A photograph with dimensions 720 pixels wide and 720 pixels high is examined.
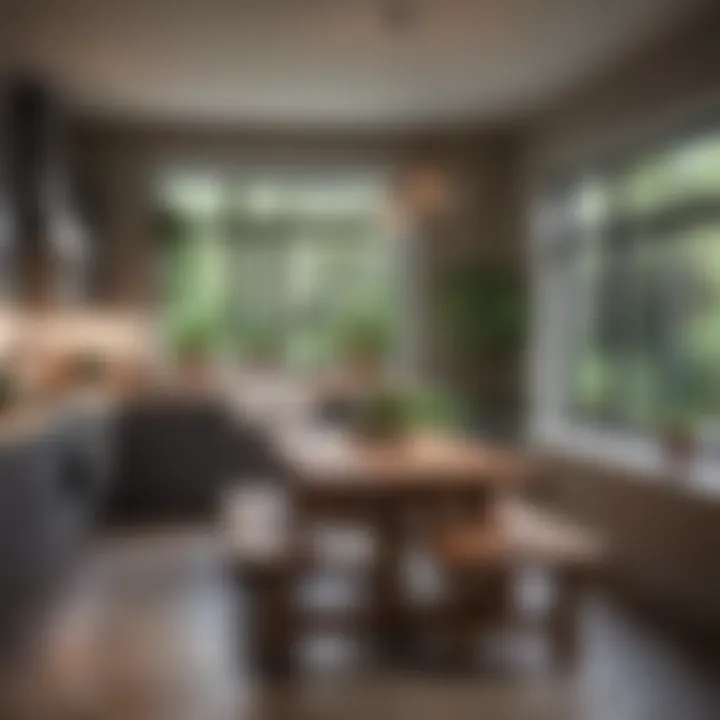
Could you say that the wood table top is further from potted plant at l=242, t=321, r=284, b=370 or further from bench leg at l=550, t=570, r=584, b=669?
potted plant at l=242, t=321, r=284, b=370

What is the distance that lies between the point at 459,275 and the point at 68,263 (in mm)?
2590

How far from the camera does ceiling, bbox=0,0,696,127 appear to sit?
212 inches

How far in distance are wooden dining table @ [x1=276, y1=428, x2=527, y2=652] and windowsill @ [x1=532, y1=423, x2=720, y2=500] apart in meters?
0.87

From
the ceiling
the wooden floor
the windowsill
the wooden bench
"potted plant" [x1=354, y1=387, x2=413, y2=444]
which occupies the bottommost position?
the wooden floor

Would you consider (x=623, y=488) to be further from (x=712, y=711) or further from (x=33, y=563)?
(x=33, y=563)

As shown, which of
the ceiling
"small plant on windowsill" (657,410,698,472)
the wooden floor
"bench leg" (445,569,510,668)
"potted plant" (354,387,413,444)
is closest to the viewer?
the wooden floor

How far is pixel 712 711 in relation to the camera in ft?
13.5

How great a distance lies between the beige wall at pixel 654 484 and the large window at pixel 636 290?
188 millimetres

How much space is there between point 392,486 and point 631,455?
2.23 meters

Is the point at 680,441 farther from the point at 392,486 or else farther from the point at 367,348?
the point at 367,348

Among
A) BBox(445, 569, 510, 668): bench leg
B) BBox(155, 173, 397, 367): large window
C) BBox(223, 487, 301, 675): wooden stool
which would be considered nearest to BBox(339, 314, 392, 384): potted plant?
BBox(155, 173, 397, 367): large window

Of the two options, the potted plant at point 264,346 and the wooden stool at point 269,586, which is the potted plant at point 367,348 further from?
the wooden stool at point 269,586

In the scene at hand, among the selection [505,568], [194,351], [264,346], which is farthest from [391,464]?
[264,346]

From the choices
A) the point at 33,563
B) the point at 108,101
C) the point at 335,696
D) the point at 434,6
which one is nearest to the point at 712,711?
the point at 335,696
